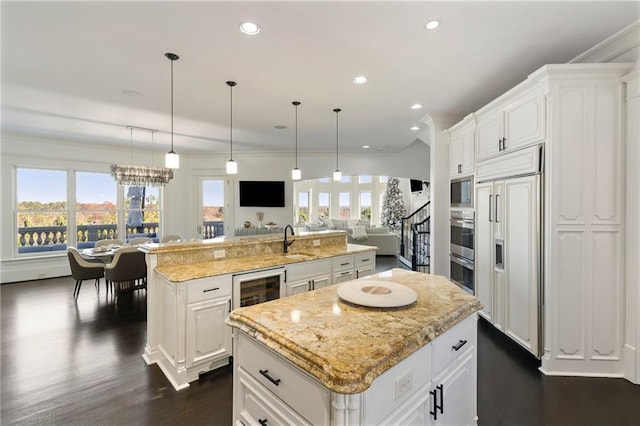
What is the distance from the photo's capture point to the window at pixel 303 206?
12.7 m

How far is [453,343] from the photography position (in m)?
1.43

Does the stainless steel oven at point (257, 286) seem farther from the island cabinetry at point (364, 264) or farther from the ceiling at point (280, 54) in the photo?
the ceiling at point (280, 54)

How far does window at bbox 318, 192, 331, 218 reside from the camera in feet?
41.7

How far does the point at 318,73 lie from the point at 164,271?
241cm

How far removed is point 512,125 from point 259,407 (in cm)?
323

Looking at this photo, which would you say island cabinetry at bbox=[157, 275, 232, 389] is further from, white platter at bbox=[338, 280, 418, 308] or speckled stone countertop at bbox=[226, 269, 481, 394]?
white platter at bbox=[338, 280, 418, 308]

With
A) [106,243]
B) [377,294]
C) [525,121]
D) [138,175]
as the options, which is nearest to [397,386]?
[377,294]

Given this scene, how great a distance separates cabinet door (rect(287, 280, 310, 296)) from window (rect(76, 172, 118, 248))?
5.70m

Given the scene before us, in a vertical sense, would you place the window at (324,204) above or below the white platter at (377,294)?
above

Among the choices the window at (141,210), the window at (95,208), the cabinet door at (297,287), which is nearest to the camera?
the cabinet door at (297,287)

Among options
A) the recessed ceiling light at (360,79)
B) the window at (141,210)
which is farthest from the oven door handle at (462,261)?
the window at (141,210)

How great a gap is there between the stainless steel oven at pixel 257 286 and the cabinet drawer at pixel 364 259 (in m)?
1.25

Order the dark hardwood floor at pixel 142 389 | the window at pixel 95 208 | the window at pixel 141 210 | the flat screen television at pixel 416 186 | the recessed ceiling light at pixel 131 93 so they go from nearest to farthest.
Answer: the dark hardwood floor at pixel 142 389 < the recessed ceiling light at pixel 131 93 < the window at pixel 95 208 < the window at pixel 141 210 < the flat screen television at pixel 416 186

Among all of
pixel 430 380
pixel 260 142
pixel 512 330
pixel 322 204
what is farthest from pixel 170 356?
pixel 322 204
